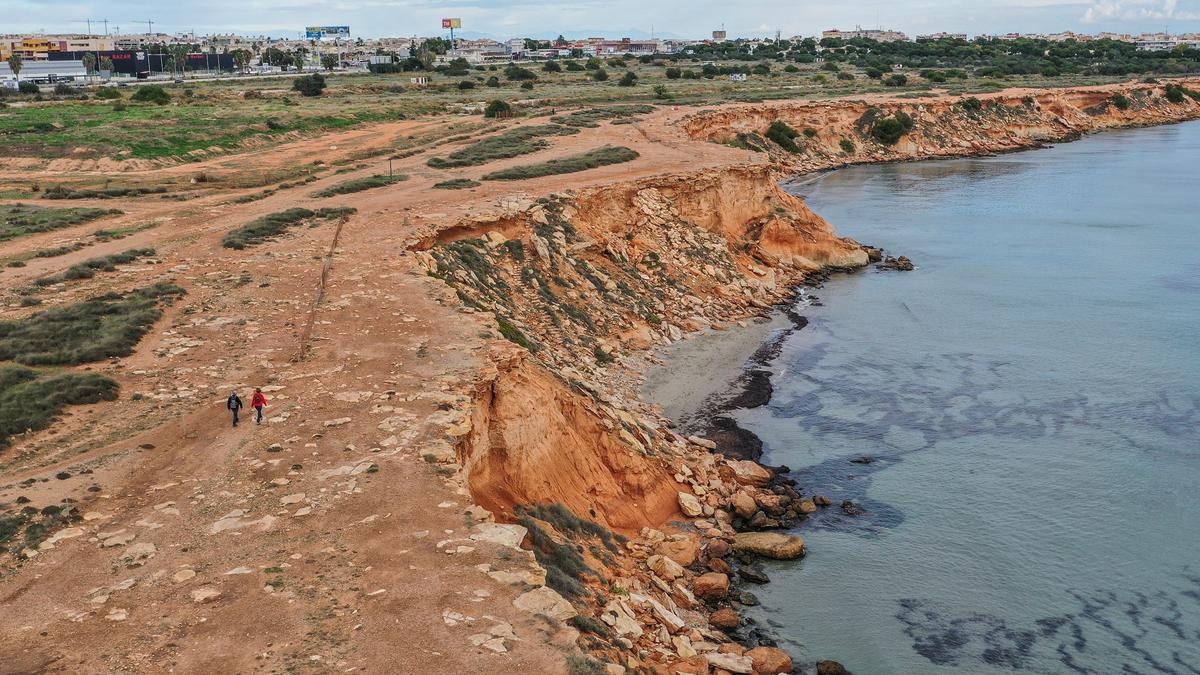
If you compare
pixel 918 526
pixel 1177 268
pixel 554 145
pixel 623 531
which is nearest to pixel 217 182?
pixel 554 145

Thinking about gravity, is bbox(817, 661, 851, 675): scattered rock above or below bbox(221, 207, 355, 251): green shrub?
below

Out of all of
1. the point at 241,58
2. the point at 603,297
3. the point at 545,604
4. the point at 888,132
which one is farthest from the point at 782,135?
the point at 241,58

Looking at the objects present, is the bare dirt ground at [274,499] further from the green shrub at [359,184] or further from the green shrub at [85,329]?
the green shrub at [359,184]

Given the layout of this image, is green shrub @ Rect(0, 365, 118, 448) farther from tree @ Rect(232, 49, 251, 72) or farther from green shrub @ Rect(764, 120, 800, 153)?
tree @ Rect(232, 49, 251, 72)

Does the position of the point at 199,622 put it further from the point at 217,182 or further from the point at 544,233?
the point at 217,182

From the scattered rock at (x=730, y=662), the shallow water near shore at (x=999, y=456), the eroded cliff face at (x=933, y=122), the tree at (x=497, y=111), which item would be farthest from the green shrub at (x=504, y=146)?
the scattered rock at (x=730, y=662)

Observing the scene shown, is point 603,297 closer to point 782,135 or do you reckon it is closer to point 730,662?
point 730,662

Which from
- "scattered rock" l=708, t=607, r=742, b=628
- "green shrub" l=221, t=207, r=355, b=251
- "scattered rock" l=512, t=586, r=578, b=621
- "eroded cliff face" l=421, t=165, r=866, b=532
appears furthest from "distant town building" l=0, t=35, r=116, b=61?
"scattered rock" l=512, t=586, r=578, b=621
